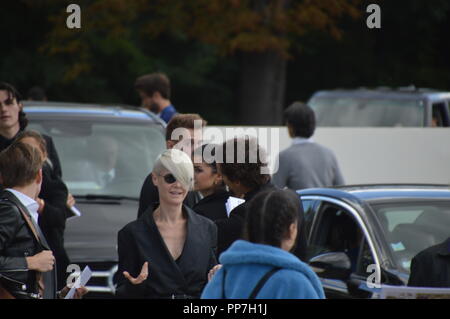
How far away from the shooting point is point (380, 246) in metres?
6.70

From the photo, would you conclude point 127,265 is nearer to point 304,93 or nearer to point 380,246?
point 380,246

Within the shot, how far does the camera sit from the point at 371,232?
6.78 metres

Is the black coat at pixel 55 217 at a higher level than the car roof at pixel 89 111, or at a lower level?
lower

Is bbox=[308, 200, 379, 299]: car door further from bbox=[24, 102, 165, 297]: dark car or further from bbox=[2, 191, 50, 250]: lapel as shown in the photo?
bbox=[2, 191, 50, 250]: lapel

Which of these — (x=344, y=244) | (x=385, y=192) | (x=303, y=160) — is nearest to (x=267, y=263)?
(x=344, y=244)

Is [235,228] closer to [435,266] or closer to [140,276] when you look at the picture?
[140,276]

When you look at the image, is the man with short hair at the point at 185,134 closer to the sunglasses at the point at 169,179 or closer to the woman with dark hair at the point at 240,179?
the woman with dark hair at the point at 240,179

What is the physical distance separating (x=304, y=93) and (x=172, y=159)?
24000 millimetres

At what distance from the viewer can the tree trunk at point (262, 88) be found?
78.0 feet

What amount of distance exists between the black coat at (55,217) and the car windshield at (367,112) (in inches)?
328

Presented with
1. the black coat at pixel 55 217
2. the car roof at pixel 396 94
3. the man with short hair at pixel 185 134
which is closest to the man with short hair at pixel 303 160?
the man with short hair at pixel 185 134

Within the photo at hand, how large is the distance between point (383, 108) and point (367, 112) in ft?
0.88

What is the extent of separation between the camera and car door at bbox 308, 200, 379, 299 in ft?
22.0

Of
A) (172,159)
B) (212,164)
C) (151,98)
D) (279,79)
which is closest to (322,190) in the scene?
(212,164)
